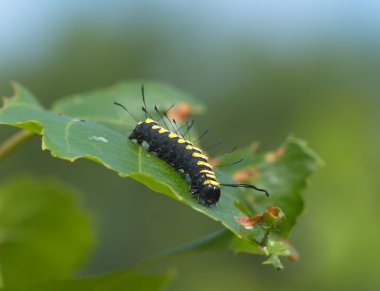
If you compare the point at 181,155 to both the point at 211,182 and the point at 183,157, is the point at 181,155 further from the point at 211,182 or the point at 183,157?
the point at 211,182

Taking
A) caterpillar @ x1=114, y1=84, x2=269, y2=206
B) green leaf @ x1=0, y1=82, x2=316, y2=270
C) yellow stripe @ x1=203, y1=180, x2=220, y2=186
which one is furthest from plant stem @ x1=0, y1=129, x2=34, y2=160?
yellow stripe @ x1=203, y1=180, x2=220, y2=186

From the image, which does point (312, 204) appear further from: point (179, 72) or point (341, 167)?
point (179, 72)

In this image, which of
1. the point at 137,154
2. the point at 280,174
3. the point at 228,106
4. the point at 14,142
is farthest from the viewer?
the point at 228,106

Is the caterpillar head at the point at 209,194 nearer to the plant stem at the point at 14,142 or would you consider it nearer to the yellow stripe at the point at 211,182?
the yellow stripe at the point at 211,182

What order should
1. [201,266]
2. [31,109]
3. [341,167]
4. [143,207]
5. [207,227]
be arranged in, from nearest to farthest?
1. [31,109]
2. [341,167]
3. [201,266]
4. [207,227]
5. [143,207]

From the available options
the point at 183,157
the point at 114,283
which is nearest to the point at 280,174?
the point at 183,157

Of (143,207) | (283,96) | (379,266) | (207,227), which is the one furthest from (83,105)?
(283,96)
